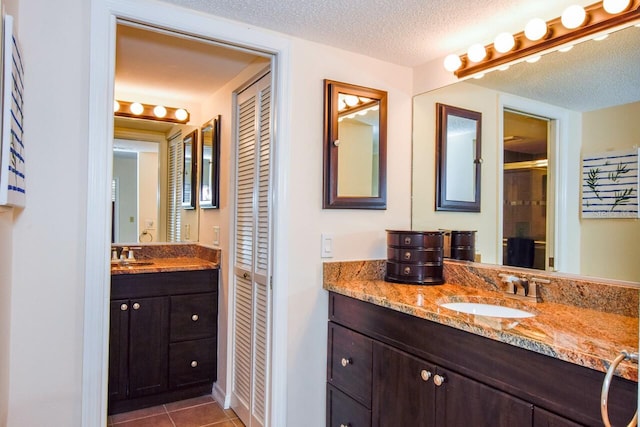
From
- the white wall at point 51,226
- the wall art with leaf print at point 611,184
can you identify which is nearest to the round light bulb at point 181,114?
the white wall at point 51,226

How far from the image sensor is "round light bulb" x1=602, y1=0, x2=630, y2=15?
55.5 inches

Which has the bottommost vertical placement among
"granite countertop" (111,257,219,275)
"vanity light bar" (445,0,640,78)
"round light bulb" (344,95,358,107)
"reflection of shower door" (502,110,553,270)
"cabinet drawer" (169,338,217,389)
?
"cabinet drawer" (169,338,217,389)

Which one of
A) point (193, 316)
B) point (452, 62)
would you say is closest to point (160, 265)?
point (193, 316)

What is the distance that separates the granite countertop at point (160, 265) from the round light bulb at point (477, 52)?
2036 mm

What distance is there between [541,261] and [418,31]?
116 cm

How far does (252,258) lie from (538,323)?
1.54 metres

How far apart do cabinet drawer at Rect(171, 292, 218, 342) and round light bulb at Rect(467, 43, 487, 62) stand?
7.12 ft

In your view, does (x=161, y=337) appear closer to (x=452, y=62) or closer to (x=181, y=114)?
(x=181, y=114)

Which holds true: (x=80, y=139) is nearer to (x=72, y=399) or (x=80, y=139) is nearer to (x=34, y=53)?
(x=34, y=53)

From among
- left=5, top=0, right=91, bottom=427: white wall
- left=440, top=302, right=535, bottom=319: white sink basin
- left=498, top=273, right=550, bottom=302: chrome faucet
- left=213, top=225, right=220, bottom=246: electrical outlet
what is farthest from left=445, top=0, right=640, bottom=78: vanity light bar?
left=213, top=225, right=220, bottom=246: electrical outlet

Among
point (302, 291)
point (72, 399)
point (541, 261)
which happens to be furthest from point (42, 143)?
point (541, 261)

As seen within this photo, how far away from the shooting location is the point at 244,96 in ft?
8.46

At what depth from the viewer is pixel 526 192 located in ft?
6.13

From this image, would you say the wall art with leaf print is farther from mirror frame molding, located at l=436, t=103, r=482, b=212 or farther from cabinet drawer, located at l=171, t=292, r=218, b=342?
cabinet drawer, located at l=171, t=292, r=218, b=342
